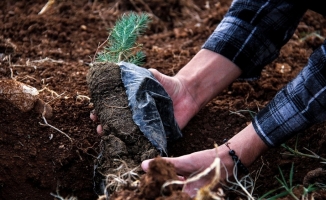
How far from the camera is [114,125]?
79.7 inches

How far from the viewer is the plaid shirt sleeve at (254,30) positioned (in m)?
2.29

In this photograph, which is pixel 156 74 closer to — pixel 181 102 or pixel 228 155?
pixel 181 102

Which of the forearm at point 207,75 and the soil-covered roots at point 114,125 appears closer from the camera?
the soil-covered roots at point 114,125

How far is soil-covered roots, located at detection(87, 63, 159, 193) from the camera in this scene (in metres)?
1.95

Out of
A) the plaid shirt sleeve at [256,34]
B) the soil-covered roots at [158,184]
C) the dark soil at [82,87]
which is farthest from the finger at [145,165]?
the plaid shirt sleeve at [256,34]

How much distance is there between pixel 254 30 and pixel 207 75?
26cm

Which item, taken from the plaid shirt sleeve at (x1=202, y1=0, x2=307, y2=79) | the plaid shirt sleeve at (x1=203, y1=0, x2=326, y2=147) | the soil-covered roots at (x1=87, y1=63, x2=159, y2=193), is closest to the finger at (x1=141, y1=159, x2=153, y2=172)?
the soil-covered roots at (x1=87, y1=63, x2=159, y2=193)

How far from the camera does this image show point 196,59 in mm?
2404

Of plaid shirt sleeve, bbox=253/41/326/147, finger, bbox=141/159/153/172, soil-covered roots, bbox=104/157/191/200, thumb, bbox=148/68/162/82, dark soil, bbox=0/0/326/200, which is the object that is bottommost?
dark soil, bbox=0/0/326/200

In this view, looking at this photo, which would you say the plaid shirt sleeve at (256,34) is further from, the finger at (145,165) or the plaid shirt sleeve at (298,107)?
the finger at (145,165)

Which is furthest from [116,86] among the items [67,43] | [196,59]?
[67,43]

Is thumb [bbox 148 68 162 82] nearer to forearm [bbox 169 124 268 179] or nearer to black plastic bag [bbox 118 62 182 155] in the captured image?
black plastic bag [bbox 118 62 182 155]

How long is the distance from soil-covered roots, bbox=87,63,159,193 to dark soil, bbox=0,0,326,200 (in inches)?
6.4

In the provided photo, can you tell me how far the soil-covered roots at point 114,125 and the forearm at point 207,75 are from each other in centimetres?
37
